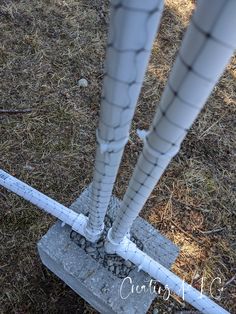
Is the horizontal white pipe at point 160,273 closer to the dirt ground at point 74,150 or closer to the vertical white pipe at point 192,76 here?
the dirt ground at point 74,150

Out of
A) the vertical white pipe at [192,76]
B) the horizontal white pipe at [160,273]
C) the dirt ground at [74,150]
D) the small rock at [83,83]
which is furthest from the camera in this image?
the small rock at [83,83]

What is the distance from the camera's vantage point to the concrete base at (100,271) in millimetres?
1227

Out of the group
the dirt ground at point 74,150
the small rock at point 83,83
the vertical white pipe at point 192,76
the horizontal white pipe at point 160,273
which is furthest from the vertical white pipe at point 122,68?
the small rock at point 83,83

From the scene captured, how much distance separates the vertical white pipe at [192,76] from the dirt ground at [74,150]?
946 millimetres

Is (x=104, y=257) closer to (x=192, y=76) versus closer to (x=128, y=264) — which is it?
(x=128, y=264)

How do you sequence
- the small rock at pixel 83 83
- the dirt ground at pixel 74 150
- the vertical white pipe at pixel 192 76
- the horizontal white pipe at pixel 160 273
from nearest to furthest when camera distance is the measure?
the vertical white pipe at pixel 192 76 < the horizontal white pipe at pixel 160 273 < the dirt ground at pixel 74 150 < the small rock at pixel 83 83

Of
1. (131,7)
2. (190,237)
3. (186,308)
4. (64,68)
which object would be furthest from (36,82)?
(131,7)

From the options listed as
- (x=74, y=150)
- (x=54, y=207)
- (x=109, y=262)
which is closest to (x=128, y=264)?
(x=109, y=262)

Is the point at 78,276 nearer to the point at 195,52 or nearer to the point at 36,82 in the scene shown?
the point at 195,52

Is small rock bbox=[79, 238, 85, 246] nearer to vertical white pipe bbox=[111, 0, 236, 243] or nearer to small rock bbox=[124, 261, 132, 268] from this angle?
small rock bbox=[124, 261, 132, 268]

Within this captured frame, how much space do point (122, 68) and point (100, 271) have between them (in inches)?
34.4

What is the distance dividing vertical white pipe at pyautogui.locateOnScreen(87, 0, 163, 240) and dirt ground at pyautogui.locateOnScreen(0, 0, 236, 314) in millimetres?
837

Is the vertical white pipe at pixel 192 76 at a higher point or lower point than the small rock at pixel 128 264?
higher

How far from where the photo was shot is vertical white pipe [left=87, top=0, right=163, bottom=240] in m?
0.47
